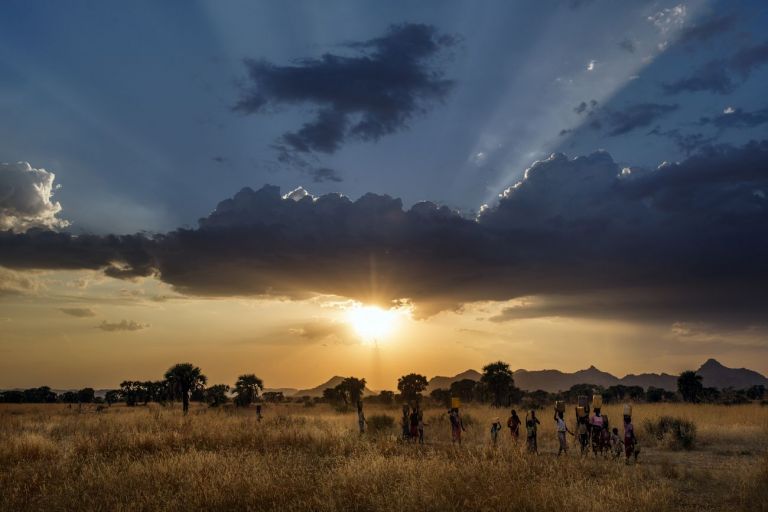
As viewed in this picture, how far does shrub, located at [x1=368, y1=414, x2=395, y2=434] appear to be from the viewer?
33547mm

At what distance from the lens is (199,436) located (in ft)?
68.3

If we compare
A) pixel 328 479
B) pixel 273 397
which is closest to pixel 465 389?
pixel 273 397

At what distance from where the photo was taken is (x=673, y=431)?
25.4m

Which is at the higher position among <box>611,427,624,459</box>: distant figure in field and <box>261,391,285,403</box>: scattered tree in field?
<box>611,427,624,459</box>: distant figure in field

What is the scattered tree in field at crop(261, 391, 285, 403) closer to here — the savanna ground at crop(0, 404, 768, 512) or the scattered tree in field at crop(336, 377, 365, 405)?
the scattered tree in field at crop(336, 377, 365, 405)

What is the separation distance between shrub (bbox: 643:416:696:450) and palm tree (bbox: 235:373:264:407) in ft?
196

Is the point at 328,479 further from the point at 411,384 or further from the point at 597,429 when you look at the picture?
the point at 411,384

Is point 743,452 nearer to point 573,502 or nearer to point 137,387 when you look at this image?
point 573,502

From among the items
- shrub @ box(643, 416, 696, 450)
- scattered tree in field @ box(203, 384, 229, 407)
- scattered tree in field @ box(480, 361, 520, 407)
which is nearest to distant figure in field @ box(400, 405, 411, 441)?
shrub @ box(643, 416, 696, 450)

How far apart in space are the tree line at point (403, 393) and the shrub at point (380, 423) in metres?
25.5

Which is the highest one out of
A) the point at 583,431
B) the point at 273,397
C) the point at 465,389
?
the point at 583,431

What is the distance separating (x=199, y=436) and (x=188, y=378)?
1713 inches

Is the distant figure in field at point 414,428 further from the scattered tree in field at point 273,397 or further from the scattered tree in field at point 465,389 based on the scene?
the scattered tree in field at point 273,397

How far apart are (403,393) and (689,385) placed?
128 feet
